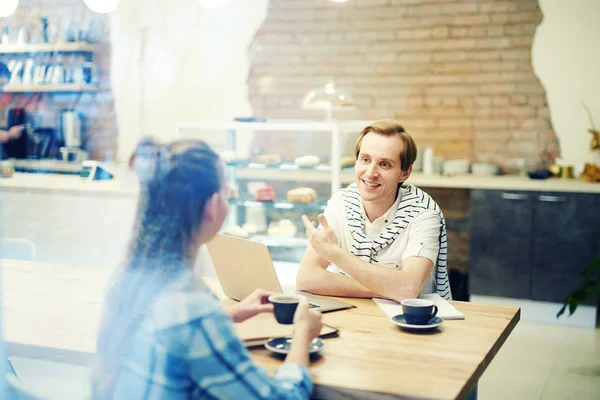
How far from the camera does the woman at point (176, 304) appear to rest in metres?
1.20

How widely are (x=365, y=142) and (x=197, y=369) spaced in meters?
1.23

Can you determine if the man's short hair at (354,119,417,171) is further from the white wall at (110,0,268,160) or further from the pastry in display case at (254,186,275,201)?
the pastry in display case at (254,186,275,201)

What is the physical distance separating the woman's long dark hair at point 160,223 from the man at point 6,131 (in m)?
0.43

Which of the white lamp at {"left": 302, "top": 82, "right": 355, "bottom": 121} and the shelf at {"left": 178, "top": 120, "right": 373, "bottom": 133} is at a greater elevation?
the white lamp at {"left": 302, "top": 82, "right": 355, "bottom": 121}

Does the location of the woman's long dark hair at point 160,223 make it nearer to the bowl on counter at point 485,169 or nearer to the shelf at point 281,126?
the shelf at point 281,126

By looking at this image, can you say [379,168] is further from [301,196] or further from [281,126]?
[301,196]

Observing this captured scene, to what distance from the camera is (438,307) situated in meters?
1.91

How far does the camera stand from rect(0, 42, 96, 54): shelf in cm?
154

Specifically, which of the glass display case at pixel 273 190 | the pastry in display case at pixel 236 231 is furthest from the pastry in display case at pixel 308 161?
the pastry in display case at pixel 236 231

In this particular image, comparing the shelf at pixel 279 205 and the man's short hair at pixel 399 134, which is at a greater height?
the man's short hair at pixel 399 134

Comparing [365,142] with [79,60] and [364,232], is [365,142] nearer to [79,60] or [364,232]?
[364,232]

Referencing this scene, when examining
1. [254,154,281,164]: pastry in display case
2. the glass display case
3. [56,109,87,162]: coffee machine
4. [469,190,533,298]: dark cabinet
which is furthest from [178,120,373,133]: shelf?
[56,109,87,162]: coffee machine

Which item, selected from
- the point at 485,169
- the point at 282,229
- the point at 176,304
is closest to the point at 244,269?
the point at 176,304

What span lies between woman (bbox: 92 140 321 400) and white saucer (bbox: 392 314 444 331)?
0.47 metres
